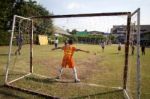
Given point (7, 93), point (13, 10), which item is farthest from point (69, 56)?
point (13, 10)

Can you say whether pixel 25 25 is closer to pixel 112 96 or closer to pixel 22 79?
pixel 22 79

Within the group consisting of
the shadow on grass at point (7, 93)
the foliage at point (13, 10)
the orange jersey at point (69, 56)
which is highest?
the foliage at point (13, 10)

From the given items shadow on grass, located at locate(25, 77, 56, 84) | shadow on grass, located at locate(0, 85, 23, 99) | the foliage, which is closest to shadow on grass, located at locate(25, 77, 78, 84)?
shadow on grass, located at locate(25, 77, 56, 84)

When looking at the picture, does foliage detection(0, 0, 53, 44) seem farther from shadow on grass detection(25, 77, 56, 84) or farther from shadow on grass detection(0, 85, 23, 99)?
shadow on grass detection(0, 85, 23, 99)

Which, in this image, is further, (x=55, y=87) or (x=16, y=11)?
(x=16, y=11)

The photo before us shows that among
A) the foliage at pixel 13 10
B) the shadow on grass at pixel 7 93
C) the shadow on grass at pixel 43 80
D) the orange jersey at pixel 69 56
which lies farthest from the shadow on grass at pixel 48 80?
the foliage at pixel 13 10

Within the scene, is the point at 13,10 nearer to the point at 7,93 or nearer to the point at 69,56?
the point at 69,56

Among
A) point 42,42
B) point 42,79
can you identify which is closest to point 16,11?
point 42,42

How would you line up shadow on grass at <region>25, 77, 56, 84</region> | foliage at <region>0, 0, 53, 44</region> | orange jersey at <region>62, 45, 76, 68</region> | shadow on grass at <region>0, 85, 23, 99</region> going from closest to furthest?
shadow on grass at <region>0, 85, 23, 99</region> → shadow on grass at <region>25, 77, 56, 84</region> → orange jersey at <region>62, 45, 76, 68</region> → foliage at <region>0, 0, 53, 44</region>

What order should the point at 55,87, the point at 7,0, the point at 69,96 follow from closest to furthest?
the point at 69,96, the point at 55,87, the point at 7,0

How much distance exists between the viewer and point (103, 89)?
37.0 ft

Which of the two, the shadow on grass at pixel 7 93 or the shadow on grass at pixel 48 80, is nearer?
the shadow on grass at pixel 7 93

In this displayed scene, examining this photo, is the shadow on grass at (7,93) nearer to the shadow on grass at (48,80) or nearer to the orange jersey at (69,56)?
the shadow on grass at (48,80)

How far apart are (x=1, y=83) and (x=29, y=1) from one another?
46.7 m
